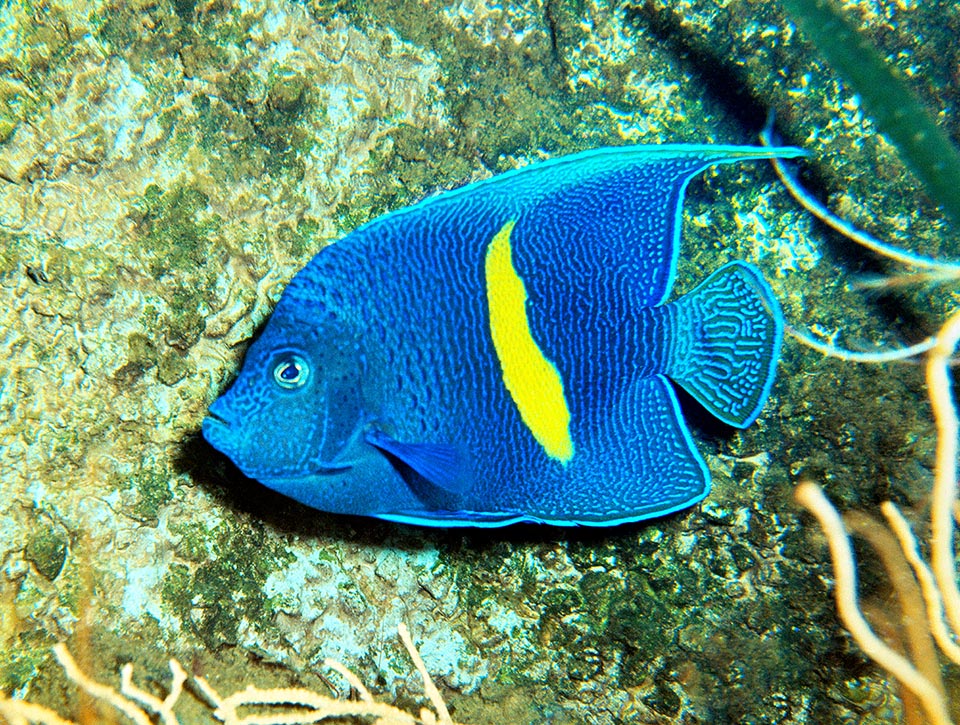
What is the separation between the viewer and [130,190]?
6.18ft

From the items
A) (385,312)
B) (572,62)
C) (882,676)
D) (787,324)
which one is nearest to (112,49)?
(385,312)

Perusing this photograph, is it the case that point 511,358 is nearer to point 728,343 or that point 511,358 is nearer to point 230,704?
point 728,343

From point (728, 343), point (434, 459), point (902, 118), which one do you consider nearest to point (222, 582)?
point (434, 459)

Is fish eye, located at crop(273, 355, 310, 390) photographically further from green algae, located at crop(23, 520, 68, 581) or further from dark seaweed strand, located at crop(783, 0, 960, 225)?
dark seaweed strand, located at crop(783, 0, 960, 225)

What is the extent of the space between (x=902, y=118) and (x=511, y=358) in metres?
1.06

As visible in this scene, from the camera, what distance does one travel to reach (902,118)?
57.3 inches

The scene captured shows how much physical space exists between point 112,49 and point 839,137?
2303 mm

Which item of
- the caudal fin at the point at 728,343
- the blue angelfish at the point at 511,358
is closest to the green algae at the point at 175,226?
the blue angelfish at the point at 511,358

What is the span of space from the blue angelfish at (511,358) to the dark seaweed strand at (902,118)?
1.05ft

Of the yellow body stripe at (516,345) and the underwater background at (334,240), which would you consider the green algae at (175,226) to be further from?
the yellow body stripe at (516,345)

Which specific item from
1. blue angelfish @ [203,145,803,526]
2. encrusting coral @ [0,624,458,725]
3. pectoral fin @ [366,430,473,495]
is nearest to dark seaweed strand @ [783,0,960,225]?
blue angelfish @ [203,145,803,526]

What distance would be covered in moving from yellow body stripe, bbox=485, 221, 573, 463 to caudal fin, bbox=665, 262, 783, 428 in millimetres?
344

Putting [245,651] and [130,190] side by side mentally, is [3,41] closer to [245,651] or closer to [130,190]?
[130,190]

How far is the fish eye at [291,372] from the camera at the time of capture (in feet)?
4.73
